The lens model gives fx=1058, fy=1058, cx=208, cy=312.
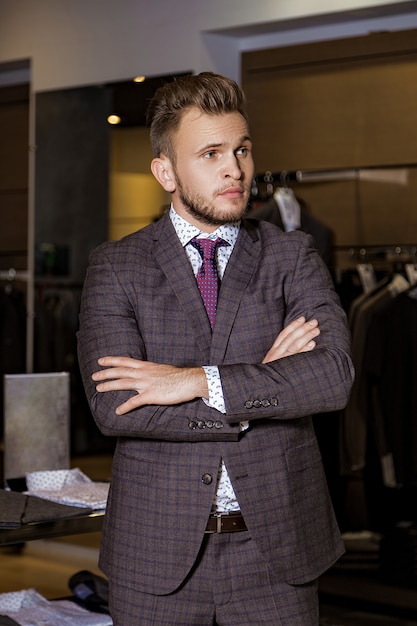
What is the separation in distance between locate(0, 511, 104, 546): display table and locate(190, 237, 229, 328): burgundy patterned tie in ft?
2.91

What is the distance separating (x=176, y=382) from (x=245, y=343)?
0.63 ft

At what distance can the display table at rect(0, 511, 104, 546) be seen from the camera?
272 cm

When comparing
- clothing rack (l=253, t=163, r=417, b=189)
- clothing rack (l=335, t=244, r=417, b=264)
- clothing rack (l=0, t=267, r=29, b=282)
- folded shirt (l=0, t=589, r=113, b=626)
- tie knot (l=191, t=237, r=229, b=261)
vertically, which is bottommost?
folded shirt (l=0, t=589, r=113, b=626)

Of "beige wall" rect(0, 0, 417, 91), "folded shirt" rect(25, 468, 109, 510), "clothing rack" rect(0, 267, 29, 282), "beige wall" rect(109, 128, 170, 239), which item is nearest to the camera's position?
"folded shirt" rect(25, 468, 109, 510)

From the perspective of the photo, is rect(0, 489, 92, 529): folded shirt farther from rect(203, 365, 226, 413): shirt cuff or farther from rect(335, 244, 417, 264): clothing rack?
rect(335, 244, 417, 264): clothing rack

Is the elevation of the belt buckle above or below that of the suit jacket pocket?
below

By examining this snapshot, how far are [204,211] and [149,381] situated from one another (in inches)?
15.3

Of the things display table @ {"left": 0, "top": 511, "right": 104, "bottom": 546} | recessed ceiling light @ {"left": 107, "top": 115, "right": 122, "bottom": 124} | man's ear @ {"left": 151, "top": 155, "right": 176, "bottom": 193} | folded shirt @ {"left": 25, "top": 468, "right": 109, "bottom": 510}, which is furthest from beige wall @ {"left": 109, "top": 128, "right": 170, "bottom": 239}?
man's ear @ {"left": 151, "top": 155, "right": 176, "bottom": 193}

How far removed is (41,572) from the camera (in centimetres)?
543

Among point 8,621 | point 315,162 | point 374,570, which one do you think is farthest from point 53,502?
point 315,162

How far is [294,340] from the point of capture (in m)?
2.19

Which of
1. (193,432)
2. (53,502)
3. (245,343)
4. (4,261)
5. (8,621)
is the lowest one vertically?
(8,621)

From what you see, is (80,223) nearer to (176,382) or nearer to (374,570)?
(374,570)

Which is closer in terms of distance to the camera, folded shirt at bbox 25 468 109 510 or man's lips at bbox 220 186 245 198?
man's lips at bbox 220 186 245 198
